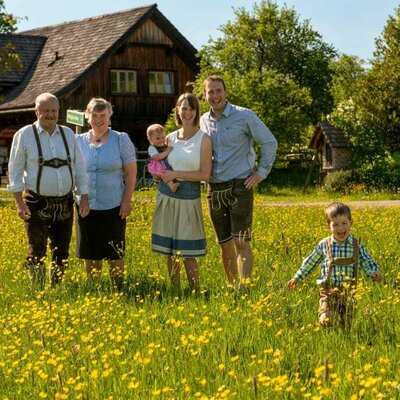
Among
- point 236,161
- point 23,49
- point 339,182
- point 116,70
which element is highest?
point 23,49

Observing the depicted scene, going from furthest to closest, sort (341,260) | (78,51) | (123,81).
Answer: (123,81)
(78,51)
(341,260)

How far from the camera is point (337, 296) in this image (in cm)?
576

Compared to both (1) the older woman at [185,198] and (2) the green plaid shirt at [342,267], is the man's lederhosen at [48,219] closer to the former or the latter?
(1) the older woman at [185,198]

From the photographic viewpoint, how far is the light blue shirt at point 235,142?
751 centimetres

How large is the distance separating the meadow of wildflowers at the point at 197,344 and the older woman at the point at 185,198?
32 cm

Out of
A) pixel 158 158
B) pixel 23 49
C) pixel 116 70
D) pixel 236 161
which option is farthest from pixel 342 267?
pixel 23 49

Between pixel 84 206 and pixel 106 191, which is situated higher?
pixel 106 191

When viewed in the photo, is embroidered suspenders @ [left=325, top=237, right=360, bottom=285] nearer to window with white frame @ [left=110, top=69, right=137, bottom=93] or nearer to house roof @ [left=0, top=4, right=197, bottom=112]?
house roof @ [left=0, top=4, right=197, bottom=112]

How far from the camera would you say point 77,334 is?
229 inches

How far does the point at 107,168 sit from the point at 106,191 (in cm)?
20

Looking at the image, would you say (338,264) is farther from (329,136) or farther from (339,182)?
(329,136)

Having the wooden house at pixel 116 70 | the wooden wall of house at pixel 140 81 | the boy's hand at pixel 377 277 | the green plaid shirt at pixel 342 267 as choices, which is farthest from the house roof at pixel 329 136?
the boy's hand at pixel 377 277

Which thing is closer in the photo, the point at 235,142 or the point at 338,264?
the point at 338,264

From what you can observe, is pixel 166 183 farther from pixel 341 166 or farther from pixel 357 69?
pixel 357 69
